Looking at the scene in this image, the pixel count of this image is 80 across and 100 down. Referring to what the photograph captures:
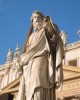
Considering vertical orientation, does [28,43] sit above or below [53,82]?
above

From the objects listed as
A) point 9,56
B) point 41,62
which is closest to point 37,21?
point 41,62

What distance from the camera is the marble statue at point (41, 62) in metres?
6.48

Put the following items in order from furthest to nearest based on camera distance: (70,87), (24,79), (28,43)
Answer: (70,87) → (28,43) → (24,79)

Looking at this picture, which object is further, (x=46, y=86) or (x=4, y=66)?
(x=4, y=66)

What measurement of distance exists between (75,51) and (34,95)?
1583 inches

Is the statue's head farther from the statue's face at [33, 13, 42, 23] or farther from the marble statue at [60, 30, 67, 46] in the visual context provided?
the marble statue at [60, 30, 67, 46]

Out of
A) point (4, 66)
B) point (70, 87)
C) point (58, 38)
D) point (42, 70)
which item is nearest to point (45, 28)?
point (58, 38)

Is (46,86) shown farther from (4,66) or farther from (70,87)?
(4,66)

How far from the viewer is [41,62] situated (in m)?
6.71

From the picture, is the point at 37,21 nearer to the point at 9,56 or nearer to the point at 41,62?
the point at 41,62

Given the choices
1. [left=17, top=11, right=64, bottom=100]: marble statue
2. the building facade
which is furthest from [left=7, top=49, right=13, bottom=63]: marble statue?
[left=17, top=11, right=64, bottom=100]: marble statue

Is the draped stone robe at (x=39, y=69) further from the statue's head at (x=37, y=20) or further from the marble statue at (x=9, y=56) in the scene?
the marble statue at (x=9, y=56)

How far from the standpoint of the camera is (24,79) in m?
6.82

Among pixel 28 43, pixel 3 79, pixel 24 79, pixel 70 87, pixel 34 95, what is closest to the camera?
pixel 34 95
